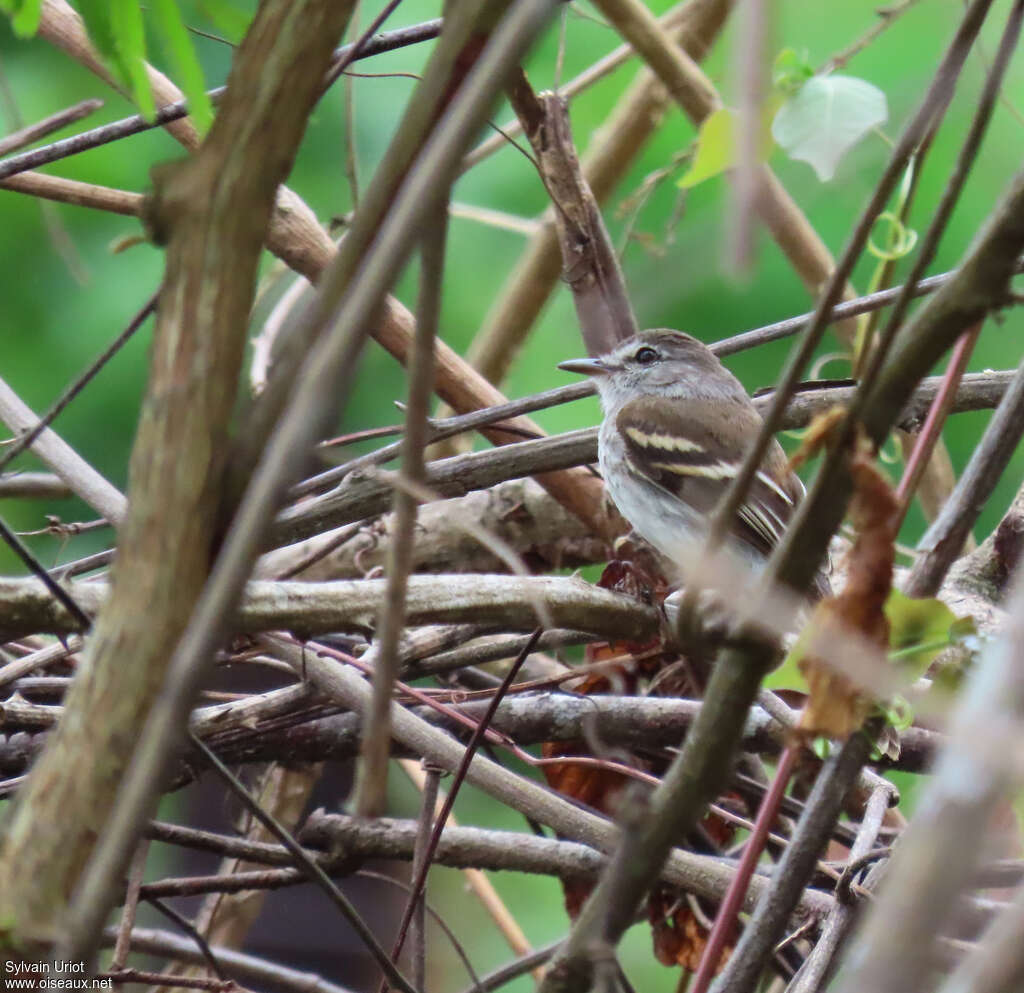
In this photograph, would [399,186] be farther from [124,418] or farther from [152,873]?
[124,418]

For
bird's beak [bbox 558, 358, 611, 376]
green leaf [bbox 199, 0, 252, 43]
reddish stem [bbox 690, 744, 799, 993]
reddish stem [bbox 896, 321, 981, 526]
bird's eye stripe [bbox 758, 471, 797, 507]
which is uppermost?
bird's beak [bbox 558, 358, 611, 376]

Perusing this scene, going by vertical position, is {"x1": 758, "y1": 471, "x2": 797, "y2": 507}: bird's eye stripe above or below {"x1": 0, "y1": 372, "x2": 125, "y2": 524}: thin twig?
above

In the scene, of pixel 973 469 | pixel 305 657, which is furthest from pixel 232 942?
pixel 973 469

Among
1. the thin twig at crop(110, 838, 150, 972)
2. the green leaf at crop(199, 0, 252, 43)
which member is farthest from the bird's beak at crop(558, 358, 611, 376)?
the green leaf at crop(199, 0, 252, 43)

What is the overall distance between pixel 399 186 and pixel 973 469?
0.69m

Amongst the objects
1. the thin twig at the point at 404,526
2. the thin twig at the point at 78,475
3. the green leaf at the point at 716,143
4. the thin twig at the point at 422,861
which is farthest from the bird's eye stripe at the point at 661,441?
the thin twig at the point at 404,526

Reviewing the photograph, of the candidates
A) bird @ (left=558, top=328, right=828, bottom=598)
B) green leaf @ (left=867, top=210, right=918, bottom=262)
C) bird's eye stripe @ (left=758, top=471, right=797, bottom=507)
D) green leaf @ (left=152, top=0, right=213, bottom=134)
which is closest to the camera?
green leaf @ (left=152, top=0, right=213, bottom=134)

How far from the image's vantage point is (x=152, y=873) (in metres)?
4.95

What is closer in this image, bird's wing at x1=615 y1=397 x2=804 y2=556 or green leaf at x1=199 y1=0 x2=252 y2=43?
green leaf at x1=199 y1=0 x2=252 y2=43

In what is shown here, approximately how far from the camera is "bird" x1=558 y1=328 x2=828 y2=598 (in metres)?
4.16

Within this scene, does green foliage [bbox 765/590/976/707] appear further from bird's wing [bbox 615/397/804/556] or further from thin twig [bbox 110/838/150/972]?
bird's wing [bbox 615/397/804/556]

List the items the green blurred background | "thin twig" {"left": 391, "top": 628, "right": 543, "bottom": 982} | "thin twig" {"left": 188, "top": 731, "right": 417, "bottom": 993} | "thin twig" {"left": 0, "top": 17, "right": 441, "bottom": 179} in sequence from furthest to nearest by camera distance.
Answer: the green blurred background → "thin twig" {"left": 0, "top": 17, "right": 441, "bottom": 179} → "thin twig" {"left": 391, "top": 628, "right": 543, "bottom": 982} → "thin twig" {"left": 188, "top": 731, "right": 417, "bottom": 993}

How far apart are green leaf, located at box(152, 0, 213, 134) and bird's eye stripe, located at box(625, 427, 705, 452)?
3.10 metres

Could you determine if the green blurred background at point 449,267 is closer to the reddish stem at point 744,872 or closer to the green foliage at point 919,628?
the green foliage at point 919,628
